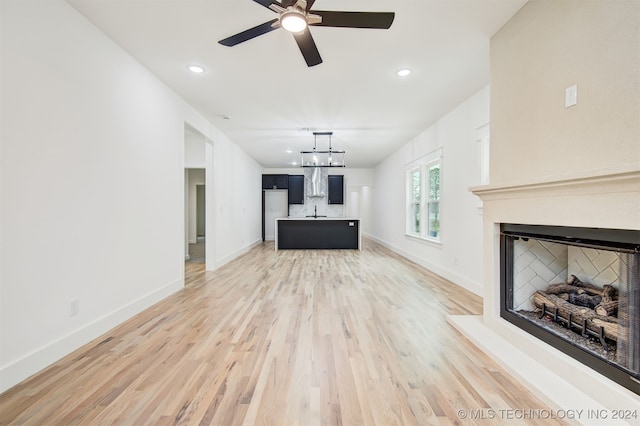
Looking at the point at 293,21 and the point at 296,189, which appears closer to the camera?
the point at 293,21

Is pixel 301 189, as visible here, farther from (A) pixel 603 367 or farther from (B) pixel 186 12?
(A) pixel 603 367

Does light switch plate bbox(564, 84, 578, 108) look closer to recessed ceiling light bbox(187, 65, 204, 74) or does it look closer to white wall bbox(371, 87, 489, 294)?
white wall bbox(371, 87, 489, 294)

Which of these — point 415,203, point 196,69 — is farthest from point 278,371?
point 415,203

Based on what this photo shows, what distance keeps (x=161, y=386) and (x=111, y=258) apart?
136 centimetres

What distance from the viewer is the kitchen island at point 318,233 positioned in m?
7.34

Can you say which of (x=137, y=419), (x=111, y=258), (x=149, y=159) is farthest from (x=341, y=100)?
(x=137, y=419)

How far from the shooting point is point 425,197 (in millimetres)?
5258

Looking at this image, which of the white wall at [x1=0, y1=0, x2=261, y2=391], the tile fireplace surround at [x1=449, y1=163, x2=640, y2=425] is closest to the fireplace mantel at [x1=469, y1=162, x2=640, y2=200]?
the tile fireplace surround at [x1=449, y1=163, x2=640, y2=425]

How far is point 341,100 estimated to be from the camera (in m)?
3.68

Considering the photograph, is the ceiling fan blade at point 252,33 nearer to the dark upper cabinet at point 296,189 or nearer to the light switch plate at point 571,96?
the light switch plate at point 571,96

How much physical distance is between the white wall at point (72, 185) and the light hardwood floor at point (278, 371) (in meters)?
0.28

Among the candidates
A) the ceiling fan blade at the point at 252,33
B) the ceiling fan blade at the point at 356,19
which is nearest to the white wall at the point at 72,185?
the ceiling fan blade at the point at 252,33

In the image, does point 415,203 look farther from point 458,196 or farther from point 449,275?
point 449,275

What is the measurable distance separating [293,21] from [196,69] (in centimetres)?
168
